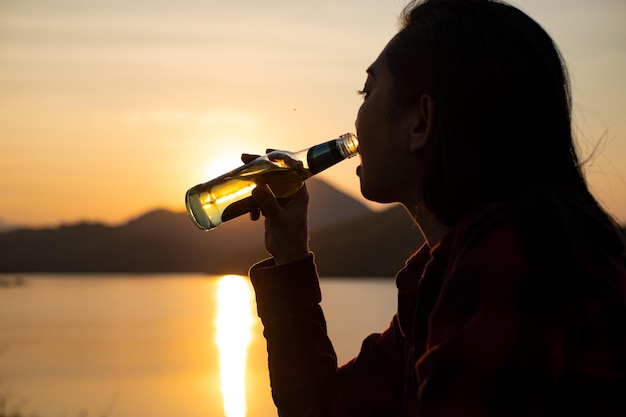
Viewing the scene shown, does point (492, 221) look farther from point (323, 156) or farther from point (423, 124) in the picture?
point (323, 156)

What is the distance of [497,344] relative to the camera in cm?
110

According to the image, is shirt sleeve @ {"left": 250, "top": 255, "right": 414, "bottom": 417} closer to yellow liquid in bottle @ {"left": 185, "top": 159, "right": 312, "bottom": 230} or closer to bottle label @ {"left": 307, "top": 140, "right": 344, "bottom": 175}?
yellow liquid in bottle @ {"left": 185, "top": 159, "right": 312, "bottom": 230}

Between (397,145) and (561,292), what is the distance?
1.62 feet

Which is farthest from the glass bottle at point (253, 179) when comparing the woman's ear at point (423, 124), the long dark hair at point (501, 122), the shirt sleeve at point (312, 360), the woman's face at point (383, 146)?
the long dark hair at point (501, 122)

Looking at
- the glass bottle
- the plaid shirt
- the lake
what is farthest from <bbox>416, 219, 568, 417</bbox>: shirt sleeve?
the lake

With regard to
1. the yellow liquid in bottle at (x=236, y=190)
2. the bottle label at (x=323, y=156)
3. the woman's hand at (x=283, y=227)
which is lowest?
the woman's hand at (x=283, y=227)

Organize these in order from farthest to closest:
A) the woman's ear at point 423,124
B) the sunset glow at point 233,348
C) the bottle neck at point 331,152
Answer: the sunset glow at point 233,348, the bottle neck at point 331,152, the woman's ear at point 423,124

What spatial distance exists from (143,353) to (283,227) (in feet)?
71.8


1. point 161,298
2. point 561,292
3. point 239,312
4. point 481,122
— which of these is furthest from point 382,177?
point 161,298

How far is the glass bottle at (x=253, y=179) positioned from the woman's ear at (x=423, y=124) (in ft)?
2.42

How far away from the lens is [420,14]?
1.55 meters

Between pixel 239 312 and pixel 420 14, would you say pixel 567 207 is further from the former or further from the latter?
pixel 239 312

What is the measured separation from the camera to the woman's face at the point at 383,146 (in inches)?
60.4

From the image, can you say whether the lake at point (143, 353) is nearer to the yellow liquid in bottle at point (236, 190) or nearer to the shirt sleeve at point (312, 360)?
the yellow liquid in bottle at point (236, 190)
